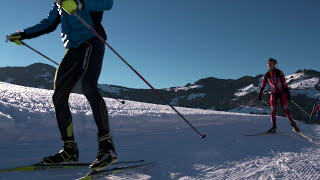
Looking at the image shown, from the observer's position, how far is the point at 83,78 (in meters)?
2.52

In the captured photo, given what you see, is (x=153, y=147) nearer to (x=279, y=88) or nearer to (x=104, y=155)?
(x=104, y=155)

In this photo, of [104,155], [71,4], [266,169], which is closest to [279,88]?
[266,169]

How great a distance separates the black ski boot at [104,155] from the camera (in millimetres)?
2314

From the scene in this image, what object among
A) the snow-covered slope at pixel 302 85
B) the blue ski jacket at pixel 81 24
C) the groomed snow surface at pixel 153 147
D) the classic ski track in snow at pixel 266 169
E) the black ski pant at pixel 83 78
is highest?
the snow-covered slope at pixel 302 85

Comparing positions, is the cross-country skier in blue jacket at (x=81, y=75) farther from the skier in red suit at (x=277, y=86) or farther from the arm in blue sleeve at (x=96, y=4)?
the skier in red suit at (x=277, y=86)

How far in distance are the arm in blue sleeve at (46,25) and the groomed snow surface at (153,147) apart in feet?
4.21

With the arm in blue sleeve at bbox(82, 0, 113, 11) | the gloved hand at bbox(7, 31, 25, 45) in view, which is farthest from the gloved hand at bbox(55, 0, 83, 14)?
the gloved hand at bbox(7, 31, 25, 45)

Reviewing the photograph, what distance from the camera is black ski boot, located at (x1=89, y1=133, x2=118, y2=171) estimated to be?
231 centimetres

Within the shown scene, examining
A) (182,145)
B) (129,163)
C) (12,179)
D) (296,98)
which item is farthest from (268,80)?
(296,98)

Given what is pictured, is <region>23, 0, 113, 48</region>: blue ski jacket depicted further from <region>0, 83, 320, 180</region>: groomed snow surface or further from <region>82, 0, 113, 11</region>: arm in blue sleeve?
<region>0, 83, 320, 180</region>: groomed snow surface

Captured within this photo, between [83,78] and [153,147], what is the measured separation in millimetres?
1994

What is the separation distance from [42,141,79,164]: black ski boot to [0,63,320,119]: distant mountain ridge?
100551 millimetres

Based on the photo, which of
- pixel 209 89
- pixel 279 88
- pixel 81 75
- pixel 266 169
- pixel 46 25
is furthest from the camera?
pixel 209 89

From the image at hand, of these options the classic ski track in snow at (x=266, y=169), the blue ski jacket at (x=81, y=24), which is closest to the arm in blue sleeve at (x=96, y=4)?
the blue ski jacket at (x=81, y=24)
